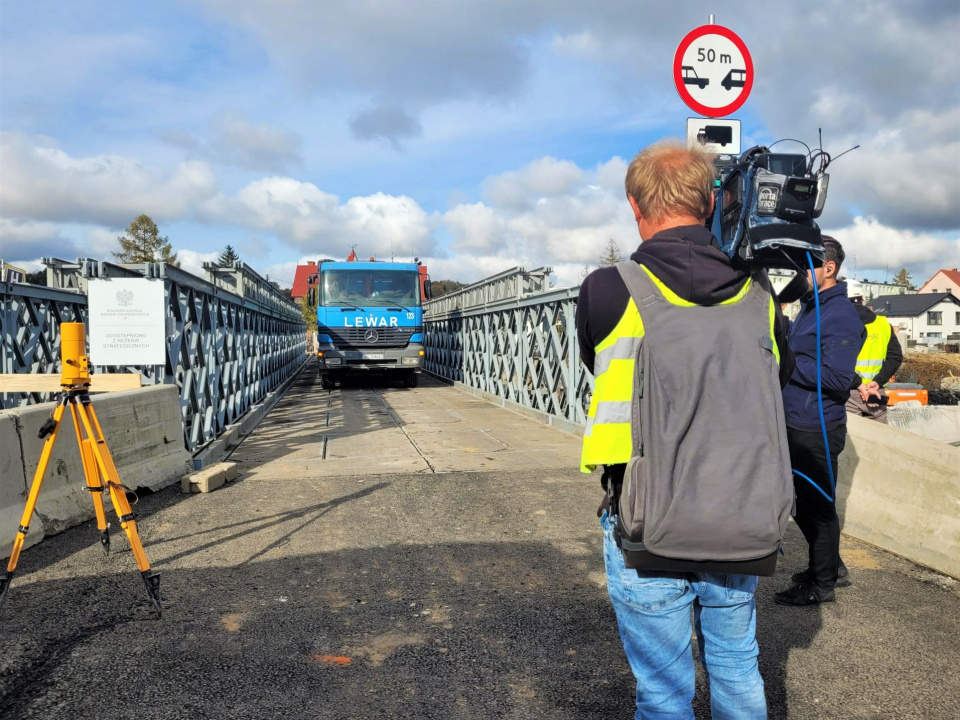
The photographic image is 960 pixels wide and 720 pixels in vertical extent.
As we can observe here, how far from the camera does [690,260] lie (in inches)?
69.5

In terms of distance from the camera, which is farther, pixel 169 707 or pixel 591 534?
pixel 591 534

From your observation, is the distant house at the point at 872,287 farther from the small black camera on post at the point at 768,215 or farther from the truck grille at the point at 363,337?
the truck grille at the point at 363,337

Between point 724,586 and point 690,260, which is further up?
point 690,260

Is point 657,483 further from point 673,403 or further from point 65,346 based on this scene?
point 65,346

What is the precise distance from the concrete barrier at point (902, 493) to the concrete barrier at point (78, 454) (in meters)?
5.20

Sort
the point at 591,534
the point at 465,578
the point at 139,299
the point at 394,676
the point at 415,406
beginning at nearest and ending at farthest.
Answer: the point at 394,676 → the point at 465,578 → the point at 591,534 → the point at 139,299 → the point at 415,406

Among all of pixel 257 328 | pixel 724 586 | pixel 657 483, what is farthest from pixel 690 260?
pixel 257 328

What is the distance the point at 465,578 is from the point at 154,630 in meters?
1.58

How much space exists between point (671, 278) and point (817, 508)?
241 centimetres

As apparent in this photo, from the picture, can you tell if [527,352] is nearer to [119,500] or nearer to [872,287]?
[872,287]

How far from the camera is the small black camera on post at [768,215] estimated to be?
1.80 metres

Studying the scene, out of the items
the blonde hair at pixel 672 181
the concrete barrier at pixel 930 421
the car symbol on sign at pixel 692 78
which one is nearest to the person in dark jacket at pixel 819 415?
the blonde hair at pixel 672 181

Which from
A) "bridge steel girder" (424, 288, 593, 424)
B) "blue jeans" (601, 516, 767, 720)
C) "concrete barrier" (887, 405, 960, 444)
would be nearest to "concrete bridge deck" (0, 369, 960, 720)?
"blue jeans" (601, 516, 767, 720)

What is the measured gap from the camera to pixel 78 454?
17.4 feet
